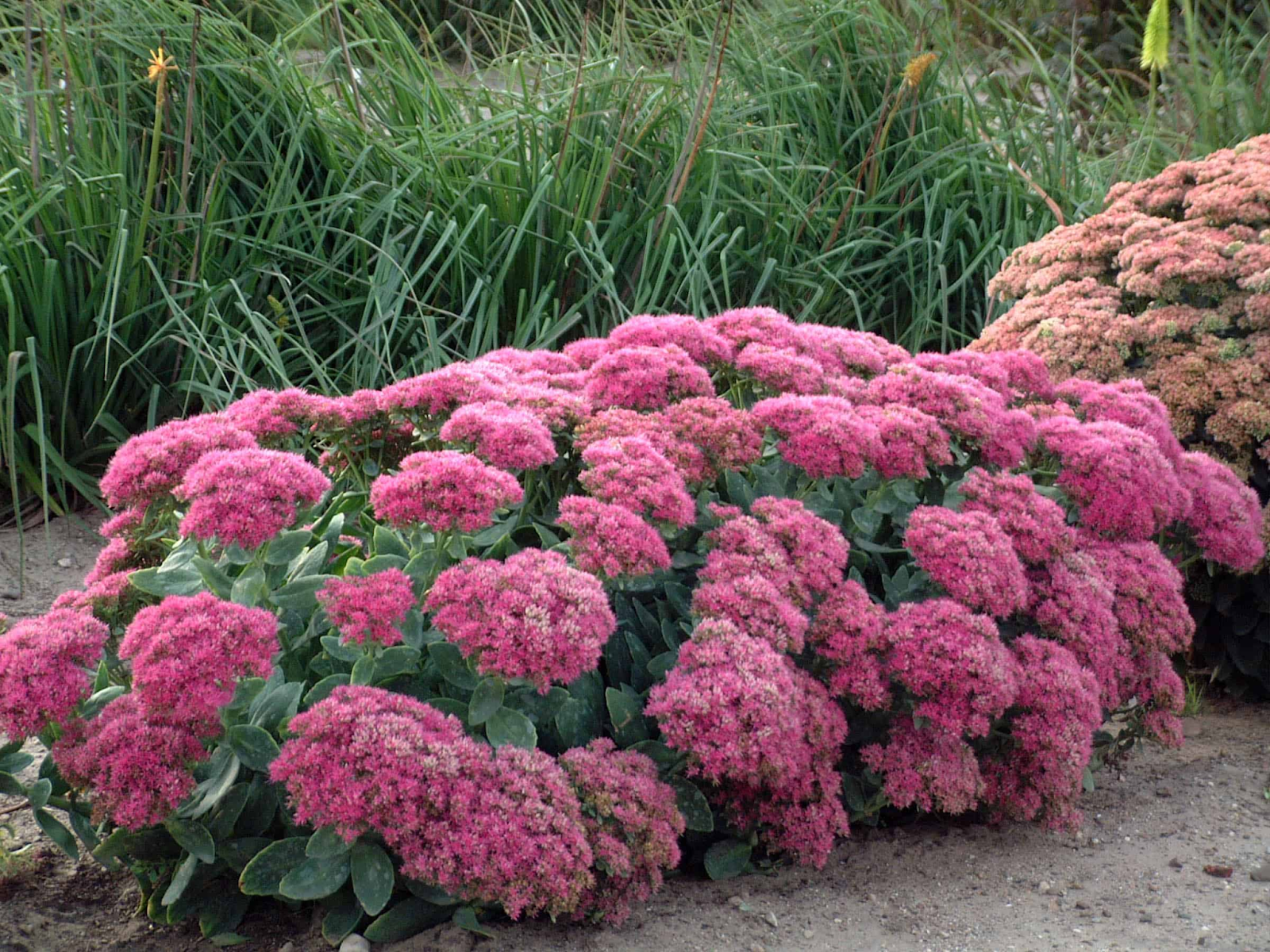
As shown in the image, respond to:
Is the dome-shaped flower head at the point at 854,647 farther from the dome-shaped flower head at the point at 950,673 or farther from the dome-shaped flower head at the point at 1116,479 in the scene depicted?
the dome-shaped flower head at the point at 1116,479

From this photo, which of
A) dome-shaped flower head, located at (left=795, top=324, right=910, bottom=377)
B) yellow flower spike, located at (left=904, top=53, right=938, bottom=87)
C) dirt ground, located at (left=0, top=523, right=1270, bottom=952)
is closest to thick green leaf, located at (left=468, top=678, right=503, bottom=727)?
dirt ground, located at (left=0, top=523, right=1270, bottom=952)

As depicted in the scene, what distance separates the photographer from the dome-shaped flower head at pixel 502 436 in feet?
8.24

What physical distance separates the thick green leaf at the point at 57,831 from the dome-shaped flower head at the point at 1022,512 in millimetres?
2101

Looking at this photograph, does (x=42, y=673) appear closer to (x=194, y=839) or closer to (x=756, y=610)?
(x=194, y=839)

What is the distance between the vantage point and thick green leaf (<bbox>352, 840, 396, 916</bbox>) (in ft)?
6.93

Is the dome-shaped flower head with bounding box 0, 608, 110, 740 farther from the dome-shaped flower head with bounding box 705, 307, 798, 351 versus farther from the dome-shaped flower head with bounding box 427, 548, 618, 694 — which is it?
the dome-shaped flower head with bounding box 705, 307, 798, 351

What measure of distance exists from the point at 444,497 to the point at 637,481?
431 mm

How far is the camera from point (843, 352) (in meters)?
3.40

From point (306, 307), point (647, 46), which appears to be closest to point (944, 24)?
point (647, 46)

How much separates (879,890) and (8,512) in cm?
362

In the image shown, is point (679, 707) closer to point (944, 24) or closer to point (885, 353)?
point (885, 353)

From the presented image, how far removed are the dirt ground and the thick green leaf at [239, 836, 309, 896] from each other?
0.78 ft

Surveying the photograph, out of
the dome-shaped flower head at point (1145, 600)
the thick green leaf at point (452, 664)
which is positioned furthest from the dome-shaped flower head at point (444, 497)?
the dome-shaped flower head at point (1145, 600)

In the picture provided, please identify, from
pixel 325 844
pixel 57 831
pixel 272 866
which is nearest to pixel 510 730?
pixel 325 844
